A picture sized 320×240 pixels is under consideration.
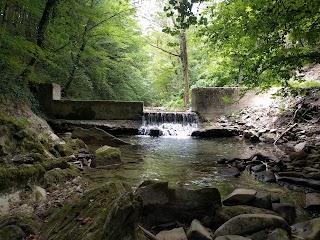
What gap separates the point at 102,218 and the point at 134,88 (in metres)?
15.4

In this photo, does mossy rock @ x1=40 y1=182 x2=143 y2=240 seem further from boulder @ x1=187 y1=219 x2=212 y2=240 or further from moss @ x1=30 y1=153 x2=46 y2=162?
moss @ x1=30 y1=153 x2=46 y2=162

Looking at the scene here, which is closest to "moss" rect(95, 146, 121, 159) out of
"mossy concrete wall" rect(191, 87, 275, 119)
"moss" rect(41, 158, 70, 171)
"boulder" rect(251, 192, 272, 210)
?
"moss" rect(41, 158, 70, 171)

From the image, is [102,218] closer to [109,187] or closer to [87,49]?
[109,187]

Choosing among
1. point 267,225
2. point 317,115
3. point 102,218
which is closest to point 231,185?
point 267,225

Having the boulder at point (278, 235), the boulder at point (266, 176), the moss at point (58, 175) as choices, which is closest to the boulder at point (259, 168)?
the boulder at point (266, 176)

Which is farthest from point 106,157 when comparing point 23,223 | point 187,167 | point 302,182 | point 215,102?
point 215,102

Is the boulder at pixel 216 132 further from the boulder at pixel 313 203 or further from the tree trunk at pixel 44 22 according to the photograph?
the boulder at pixel 313 203

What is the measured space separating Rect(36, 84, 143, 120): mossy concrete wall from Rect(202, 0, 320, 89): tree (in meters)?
6.32

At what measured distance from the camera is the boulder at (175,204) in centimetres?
309

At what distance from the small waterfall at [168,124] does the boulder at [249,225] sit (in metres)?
8.62

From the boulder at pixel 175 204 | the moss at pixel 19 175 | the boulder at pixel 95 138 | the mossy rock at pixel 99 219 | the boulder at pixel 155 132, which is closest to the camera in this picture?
the mossy rock at pixel 99 219

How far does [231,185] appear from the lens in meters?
4.62

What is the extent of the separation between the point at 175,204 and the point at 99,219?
53.0 inches

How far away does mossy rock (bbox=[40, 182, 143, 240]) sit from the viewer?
1957 mm
